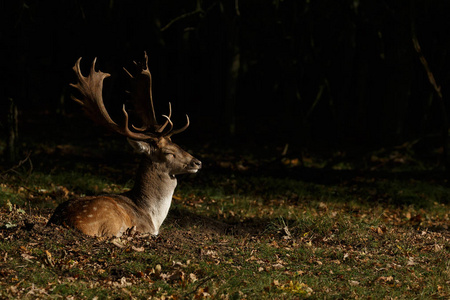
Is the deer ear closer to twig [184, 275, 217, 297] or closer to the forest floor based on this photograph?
the forest floor

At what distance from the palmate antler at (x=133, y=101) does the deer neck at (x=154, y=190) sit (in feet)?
1.17

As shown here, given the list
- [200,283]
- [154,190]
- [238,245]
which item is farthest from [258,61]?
[200,283]

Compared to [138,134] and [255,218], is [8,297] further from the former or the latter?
[255,218]

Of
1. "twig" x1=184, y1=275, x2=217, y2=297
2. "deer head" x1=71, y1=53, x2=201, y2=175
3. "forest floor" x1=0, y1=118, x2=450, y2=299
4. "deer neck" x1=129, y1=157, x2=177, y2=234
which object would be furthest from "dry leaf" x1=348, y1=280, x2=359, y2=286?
"deer neck" x1=129, y1=157, x2=177, y2=234

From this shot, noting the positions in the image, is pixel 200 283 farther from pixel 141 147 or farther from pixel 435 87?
pixel 435 87

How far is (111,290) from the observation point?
15.9 ft

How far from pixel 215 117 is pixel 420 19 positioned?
761cm

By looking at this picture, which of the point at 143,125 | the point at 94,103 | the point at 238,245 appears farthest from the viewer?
the point at 143,125

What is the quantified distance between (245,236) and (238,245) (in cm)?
93

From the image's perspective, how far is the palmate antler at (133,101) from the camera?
690cm

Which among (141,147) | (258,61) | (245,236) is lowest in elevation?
(245,236)

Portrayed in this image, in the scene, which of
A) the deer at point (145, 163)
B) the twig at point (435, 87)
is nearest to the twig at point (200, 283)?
the deer at point (145, 163)

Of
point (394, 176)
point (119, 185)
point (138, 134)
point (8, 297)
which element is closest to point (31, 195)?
point (119, 185)

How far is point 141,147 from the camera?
23.0 ft
